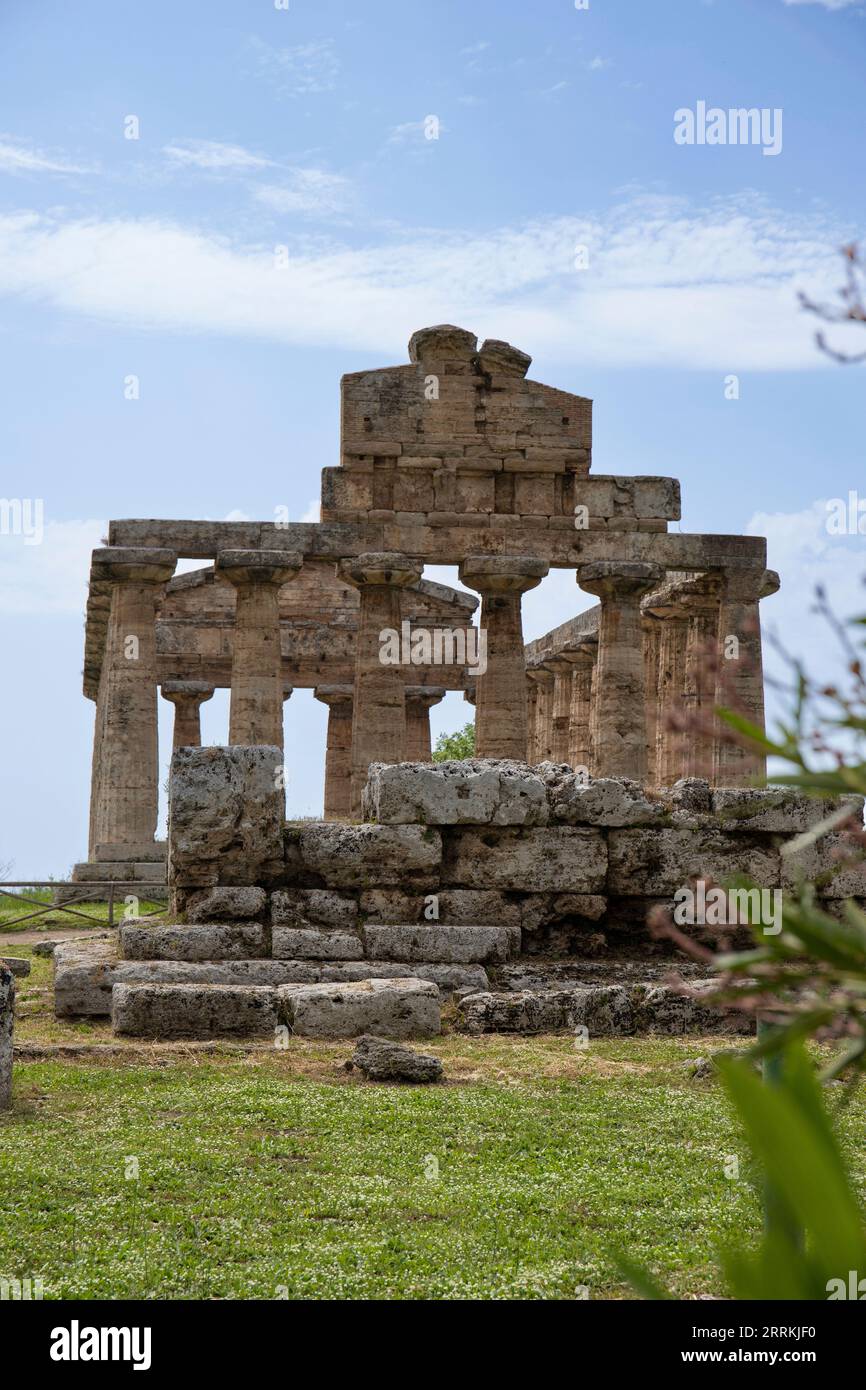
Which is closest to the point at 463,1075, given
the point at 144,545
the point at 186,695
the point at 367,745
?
the point at 367,745

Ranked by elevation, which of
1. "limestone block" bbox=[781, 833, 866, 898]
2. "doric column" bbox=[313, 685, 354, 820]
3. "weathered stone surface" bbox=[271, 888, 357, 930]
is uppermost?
"doric column" bbox=[313, 685, 354, 820]

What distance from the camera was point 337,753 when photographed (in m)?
42.2

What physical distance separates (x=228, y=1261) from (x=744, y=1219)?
86.6 inches

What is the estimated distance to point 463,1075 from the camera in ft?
31.7

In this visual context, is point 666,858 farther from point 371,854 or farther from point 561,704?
point 561,704

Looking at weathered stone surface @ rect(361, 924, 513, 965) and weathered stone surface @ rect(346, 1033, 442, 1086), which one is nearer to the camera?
weathered stone surface @ rect(346, 1033, 442, 1086)

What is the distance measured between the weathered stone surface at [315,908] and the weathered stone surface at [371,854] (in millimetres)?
186

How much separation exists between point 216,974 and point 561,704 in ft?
89.6

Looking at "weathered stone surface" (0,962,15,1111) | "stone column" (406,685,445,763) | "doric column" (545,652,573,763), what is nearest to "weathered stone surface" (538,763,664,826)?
"weathered stone surface" (0,962,15,1111)

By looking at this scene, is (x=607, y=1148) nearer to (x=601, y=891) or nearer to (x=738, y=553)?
(x=601, y=891)

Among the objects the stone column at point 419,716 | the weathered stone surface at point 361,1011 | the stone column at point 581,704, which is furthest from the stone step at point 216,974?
the stone column at point 419,716

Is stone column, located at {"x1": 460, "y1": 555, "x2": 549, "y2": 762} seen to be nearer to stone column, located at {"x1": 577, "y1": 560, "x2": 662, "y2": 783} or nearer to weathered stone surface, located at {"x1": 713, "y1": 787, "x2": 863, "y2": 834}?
stone column, located at {"x1": 577, "y1": 560, "x2": 662, "y2": 783}

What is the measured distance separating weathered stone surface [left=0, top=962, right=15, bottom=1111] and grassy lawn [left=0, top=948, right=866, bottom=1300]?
0.40ft

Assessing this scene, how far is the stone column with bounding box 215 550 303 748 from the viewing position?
26891 mm
